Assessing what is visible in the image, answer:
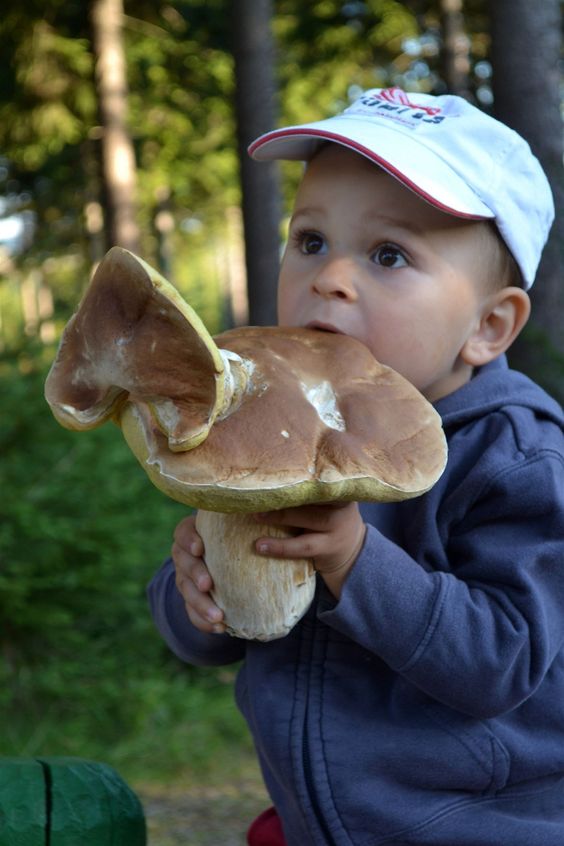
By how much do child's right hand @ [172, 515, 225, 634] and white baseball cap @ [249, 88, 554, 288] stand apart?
67cm

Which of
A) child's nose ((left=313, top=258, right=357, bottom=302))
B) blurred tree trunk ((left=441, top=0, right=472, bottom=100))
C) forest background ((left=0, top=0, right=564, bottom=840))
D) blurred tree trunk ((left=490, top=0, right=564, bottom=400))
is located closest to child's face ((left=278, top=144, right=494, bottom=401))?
child's nose ((left=313, top=258, right=357, bottom=302))

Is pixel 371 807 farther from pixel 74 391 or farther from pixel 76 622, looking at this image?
pixel 76 622

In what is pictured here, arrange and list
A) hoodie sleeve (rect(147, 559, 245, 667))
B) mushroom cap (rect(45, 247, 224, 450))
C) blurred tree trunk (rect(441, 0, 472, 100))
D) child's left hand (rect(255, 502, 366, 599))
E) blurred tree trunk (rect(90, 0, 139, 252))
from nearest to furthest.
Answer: mushroom cap (rect(45, 247, 224, 450))
child's left hand (rect(255, 502, 366, 599))
hoodie sleeve (rect(147, 559, 245, 667))
blurred tree trunk (rect(90, 0, 139, 252))
blurred tree trunk (rect(441, 0, 472, 100))

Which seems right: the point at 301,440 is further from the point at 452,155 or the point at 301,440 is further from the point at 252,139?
the point at 252,139

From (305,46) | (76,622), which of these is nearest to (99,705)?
(76,622)

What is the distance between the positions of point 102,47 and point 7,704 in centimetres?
828

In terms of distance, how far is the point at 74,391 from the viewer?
126 cm

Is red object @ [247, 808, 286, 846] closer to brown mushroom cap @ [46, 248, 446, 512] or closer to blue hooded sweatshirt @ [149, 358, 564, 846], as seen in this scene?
blue hooded sweatshirt @ [149, 358, 564, 846]

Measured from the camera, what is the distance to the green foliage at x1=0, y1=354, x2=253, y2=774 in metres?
4.15

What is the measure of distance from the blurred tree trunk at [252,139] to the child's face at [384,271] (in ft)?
19.9

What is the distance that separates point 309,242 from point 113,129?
9170 millimetres

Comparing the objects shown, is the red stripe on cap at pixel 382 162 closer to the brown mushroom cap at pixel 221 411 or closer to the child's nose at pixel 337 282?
the child's nose at pixel 337 282

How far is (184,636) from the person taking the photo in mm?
1887

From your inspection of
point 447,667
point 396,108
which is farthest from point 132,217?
point 447,667
